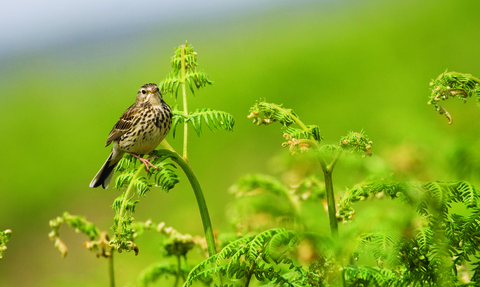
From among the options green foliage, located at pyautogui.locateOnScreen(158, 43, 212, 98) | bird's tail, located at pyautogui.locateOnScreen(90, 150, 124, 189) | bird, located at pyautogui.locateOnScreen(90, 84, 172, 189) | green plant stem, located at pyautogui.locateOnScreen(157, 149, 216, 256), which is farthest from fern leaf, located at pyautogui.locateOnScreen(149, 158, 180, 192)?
bird's tail, located at pyautogui.locateOnScreen(90, 150, 124, 189)

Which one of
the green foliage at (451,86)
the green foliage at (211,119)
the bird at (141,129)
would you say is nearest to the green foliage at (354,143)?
the green foliage at (451,86)

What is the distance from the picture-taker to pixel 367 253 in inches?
69.4

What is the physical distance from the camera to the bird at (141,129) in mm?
3553

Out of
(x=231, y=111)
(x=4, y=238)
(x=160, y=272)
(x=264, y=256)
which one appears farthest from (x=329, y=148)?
(x=231, y=111)

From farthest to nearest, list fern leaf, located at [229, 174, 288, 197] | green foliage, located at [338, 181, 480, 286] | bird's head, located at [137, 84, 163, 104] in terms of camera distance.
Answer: bird's head, located at [137, 84, 163, 104]
fern leaf, located at [229, 174, 288, 197]
green foliage, located at [338, 181, 480, 286]

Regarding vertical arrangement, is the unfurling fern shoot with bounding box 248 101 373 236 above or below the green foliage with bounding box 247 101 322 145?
below

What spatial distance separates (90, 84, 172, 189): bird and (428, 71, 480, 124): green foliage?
1997 mm

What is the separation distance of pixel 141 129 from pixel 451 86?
2.36 m

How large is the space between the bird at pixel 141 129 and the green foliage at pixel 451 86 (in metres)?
2.00

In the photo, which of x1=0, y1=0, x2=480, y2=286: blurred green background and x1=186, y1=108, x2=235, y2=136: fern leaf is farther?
x1=0, y1=0, x2=480, y2=286: blurred green background

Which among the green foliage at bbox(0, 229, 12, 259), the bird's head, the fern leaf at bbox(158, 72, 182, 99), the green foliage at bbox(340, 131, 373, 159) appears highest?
the bird's head

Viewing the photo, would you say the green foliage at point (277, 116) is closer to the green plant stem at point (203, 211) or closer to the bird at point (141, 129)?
the green plant stem at point (203, 211)

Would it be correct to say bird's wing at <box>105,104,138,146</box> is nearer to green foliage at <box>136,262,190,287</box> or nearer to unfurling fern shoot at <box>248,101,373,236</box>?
green foliage at <box>136,262,190,287</box>

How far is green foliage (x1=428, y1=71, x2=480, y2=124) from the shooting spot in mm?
1823
